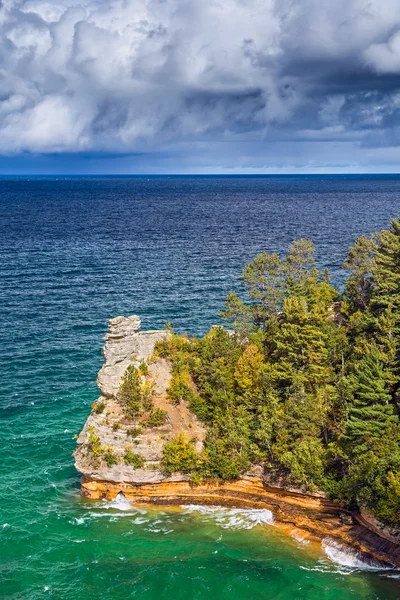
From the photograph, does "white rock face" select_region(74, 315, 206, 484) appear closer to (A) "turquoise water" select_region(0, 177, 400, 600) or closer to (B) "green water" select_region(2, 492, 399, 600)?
(A) "turquoise water" select_region(0, 177, 400, 600)

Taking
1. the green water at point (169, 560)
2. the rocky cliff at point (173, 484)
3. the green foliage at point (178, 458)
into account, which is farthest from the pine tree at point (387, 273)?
the green water at point (169, 560)

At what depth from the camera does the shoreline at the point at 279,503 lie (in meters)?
50.9

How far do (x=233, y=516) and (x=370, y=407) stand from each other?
1790 centimetres

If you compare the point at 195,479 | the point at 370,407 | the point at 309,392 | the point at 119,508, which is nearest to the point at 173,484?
the point at 195,479

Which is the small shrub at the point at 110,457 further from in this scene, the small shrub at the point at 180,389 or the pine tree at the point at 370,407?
the pine tree at the point at 370,407

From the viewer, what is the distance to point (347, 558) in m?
49.3

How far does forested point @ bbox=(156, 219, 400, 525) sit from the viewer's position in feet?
174

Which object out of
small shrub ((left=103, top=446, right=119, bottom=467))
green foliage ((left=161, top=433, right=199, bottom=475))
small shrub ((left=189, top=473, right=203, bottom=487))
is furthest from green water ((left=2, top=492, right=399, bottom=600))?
small shrub ((left=103, top=446, right=119, bottom=467))

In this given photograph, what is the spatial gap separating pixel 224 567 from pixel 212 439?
1495 cm

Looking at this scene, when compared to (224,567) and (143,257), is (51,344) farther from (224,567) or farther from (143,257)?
(143,257)

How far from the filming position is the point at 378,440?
52.3 meters

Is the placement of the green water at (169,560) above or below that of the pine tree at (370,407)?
below

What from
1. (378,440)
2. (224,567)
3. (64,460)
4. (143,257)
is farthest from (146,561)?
(143,257)

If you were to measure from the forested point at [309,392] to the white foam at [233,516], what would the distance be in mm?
3271
